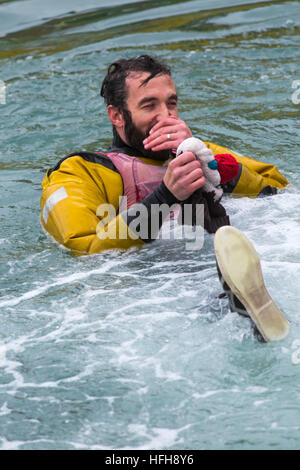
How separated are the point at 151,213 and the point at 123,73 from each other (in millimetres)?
1033

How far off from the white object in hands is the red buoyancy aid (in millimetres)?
464

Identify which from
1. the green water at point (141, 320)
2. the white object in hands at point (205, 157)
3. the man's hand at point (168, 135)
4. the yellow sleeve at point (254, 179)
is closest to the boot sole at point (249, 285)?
the green water at point (141, 320)

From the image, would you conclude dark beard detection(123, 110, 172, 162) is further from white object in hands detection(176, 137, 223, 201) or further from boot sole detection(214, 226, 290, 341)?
boot sole detection(214, 226, 290, 341)

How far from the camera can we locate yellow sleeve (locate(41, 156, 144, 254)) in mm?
3201

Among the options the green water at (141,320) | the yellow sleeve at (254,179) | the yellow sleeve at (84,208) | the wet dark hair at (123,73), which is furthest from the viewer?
the yellow sleeve at (254,179)

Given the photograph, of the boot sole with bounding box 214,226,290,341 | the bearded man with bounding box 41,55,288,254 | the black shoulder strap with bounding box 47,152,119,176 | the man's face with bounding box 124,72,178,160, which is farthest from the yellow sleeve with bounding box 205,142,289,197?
the boot sole with bounding box 214,226,290,341

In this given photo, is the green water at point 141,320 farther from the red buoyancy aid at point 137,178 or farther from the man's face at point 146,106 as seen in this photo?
Answer: the man's face at point 146,106

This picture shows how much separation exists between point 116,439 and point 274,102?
180 inches

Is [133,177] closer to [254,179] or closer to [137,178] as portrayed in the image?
[137,178]

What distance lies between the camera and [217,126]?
5.71m

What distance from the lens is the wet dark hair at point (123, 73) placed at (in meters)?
3.71

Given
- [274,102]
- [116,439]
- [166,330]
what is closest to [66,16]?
[274,102]

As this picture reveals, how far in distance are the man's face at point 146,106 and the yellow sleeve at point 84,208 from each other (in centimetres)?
26

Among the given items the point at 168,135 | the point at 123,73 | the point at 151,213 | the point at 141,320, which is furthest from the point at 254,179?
the point at 141,320
